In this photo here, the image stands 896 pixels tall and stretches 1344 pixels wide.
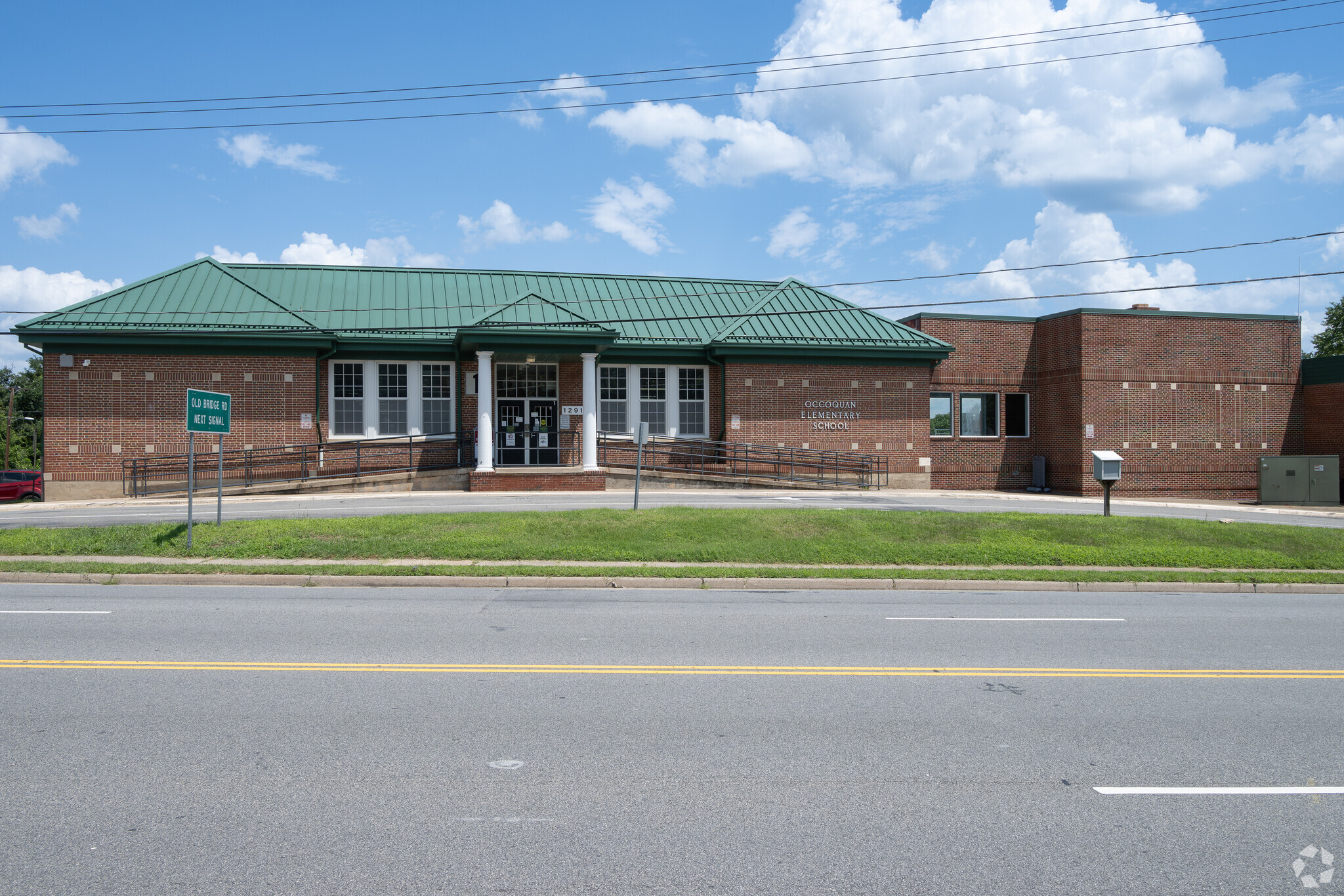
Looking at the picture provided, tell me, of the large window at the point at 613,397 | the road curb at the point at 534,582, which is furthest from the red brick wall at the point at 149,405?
the road curb at the point at 534,582

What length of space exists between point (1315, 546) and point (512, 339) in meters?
20.2

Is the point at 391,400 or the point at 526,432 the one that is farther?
the point at 526,432

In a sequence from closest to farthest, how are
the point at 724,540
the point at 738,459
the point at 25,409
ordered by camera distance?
the point at 724,540
the point at 738,459
the point at 25,409

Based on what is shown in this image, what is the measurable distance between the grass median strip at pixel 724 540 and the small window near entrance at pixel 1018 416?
15648 mm

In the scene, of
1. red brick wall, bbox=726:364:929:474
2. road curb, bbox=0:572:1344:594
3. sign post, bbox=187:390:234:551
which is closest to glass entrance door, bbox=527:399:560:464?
red brick wall, bbox=726:364:929:474

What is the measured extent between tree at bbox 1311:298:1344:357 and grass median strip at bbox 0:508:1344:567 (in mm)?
48868

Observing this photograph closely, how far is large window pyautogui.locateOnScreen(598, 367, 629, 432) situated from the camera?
2936 centimetres

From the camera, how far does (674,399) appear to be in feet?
97.8

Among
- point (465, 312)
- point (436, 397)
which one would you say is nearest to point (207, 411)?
point (436, 397)

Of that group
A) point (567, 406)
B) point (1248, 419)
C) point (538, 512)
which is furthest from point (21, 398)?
point (1248, 419)

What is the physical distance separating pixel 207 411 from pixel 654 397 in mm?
17138

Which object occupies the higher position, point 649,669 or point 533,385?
point 533,385

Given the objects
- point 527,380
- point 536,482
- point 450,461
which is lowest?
point 536,482

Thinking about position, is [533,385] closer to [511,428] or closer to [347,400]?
[511,428]
